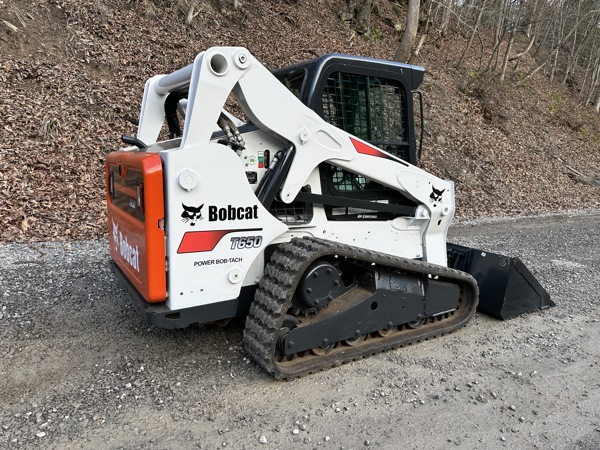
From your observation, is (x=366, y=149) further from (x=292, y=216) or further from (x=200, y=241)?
(x=200, y=241)

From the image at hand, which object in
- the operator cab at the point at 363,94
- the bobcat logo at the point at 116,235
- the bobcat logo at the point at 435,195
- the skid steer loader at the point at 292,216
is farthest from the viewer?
the bobcat logo at the point at 435,195

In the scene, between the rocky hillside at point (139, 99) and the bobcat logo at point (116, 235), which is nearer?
the bobcat logo at point (116, 235)

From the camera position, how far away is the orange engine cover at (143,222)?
118 inches

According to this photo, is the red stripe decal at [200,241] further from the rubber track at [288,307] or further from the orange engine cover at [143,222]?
the rubber track at [288,307]

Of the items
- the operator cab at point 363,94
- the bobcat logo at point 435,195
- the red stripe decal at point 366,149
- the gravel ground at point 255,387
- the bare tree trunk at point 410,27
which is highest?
the bare tree trunk at point 410,27

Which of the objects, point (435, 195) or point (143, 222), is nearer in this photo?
point (143, 222)

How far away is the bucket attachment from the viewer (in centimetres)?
452

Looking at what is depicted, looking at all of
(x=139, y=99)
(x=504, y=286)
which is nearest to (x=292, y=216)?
(x=504, y=286)

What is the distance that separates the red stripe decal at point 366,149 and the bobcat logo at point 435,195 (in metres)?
0.62

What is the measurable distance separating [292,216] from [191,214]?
0.94 m

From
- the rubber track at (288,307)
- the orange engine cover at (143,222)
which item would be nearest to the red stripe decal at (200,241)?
the orange engine cover at (143,222)

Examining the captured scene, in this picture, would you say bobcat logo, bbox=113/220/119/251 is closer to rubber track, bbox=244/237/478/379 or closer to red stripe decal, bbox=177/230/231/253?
red stripe decal, bbox=177/230/231/253

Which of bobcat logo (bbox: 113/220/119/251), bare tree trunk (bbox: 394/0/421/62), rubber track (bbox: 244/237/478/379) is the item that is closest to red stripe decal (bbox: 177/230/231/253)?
rubber track (bbox: 244/237/478/379)

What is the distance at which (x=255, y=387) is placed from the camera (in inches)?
128
